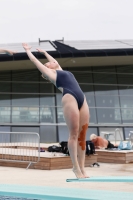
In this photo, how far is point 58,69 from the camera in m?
5.41

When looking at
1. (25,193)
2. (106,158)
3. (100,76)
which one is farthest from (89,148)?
(100,76)

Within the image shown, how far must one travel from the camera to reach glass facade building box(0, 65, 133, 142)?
72.2 feet

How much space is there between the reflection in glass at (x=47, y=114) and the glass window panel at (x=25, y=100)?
620 mm

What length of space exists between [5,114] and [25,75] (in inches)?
123

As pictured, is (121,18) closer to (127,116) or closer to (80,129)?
(127,116)

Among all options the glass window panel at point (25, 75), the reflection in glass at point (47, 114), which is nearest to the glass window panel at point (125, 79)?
the reflection in glass at point (47, 114)

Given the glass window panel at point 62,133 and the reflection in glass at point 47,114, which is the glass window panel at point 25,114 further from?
the glass window panel at point 62,133

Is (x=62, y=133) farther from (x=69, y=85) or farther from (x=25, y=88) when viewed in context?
(x=69, y=85)

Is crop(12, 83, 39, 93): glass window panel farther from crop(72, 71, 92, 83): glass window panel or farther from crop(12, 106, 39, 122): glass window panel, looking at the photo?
crop(72, 71, 92, 83): glass window panel

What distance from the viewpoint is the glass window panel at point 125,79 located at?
23.9 m

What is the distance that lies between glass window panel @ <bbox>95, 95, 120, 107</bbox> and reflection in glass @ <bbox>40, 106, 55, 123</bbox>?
2661 millimetres

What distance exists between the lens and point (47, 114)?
73.5ft

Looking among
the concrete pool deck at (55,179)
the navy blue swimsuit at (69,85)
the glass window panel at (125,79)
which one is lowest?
the concrete pool deck at (55,179)

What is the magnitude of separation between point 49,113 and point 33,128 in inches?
51.1
